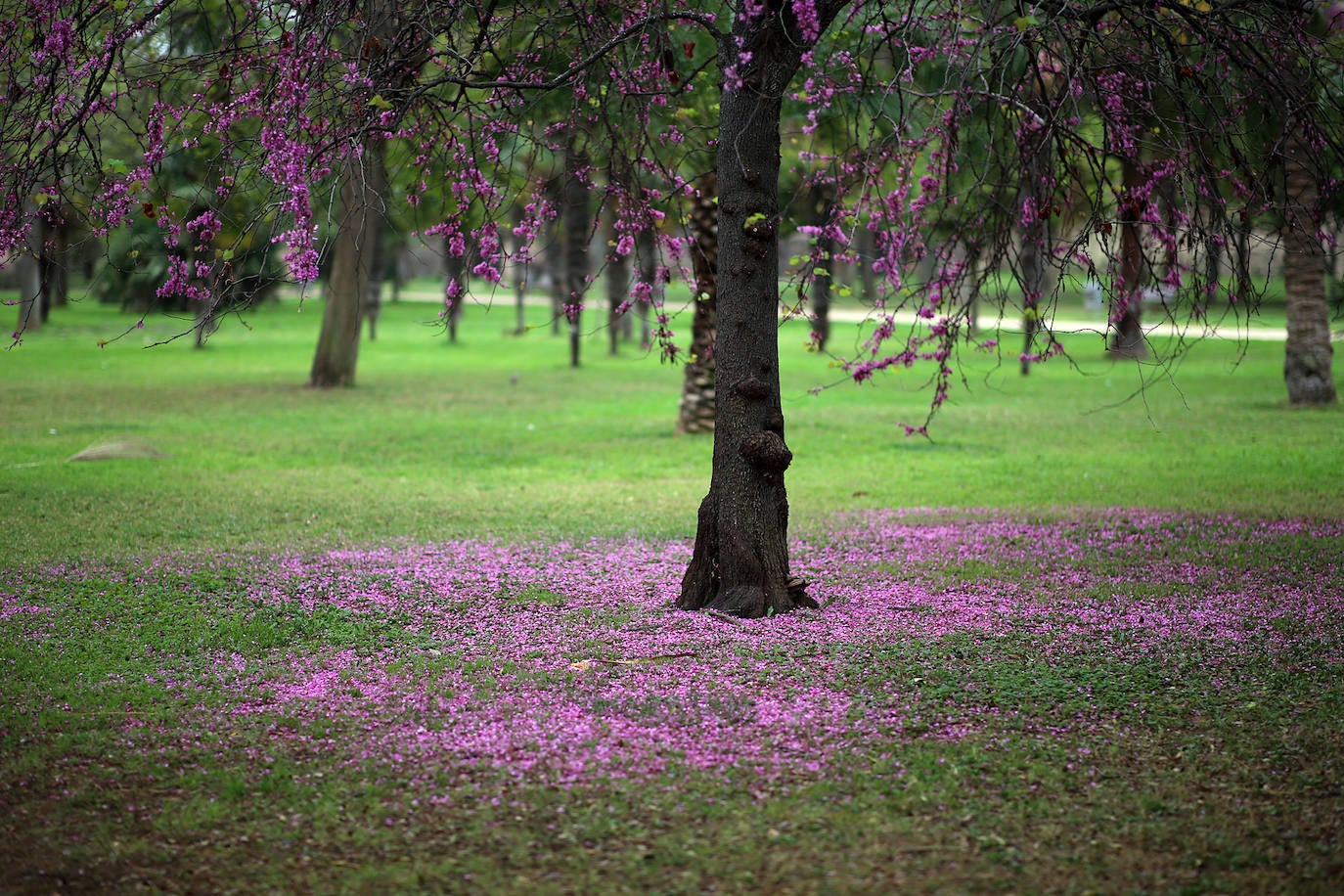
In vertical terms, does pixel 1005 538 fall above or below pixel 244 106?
below

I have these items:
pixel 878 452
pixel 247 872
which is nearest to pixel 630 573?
pixel 247 872

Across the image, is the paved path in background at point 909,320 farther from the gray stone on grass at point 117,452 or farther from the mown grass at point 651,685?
the gray stone on grass at point 117,452

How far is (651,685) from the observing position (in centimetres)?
583

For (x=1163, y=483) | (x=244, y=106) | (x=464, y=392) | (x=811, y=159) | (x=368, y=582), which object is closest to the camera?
(x=244, y=106)

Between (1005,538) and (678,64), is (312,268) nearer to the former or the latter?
(678,64)

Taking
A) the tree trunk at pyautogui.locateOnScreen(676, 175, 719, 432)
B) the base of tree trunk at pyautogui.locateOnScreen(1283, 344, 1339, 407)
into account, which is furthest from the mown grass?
the base of tree trunk at pyautogui.locateOnScreen(1283, 344, 1339, 407)

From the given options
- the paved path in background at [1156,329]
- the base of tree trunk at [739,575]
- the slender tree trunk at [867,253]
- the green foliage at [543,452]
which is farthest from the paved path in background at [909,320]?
the base of tree trunk at [739,575]

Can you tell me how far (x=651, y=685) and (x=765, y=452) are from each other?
1691 millimetres

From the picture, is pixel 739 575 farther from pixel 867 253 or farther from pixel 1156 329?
pixel 1156 329

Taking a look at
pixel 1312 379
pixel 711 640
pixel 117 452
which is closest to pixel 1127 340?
pixel 1312 379

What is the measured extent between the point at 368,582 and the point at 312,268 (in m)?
2.68

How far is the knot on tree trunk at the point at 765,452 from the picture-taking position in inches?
273

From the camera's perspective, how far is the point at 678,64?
10195 mm

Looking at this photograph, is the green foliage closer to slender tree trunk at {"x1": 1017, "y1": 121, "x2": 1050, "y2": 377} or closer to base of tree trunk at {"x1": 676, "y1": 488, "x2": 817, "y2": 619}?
slender tree trunk at {"x1": 1017, "y1": 121, "x2": 1050, "y2": 377}
